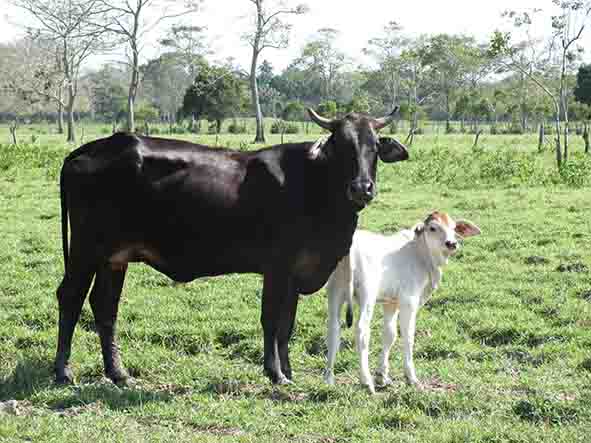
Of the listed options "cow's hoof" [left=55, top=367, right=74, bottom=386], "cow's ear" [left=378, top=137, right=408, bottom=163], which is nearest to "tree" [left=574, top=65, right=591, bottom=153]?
"cow's ear" [left=378, top=137, right=408, bottom=163]

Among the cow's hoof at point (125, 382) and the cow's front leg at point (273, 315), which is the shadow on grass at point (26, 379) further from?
the cow's front leg at point (273, 315)

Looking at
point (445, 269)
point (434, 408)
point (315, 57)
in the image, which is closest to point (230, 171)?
point (434, 408)

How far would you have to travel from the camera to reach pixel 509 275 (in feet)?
32.6

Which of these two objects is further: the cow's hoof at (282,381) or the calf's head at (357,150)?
the cow's hoof at (282,381)

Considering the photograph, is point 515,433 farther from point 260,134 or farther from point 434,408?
point 260,134

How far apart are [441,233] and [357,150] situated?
101cm

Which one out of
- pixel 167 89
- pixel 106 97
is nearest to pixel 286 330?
pixel 167 89

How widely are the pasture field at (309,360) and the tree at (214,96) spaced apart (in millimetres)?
43106

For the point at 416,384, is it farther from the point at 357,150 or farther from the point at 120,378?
the point at 120,378

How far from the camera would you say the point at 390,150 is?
6.29 metres

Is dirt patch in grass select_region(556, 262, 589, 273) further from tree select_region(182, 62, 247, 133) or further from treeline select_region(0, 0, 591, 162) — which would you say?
tree select_region(182, 62, 247, 133)

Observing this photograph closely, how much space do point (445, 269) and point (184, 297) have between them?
315cm

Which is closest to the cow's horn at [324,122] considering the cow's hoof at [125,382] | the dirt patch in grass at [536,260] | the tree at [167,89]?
the cow's hoof at [125,382]

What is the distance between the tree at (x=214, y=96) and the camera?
55.2 meters
